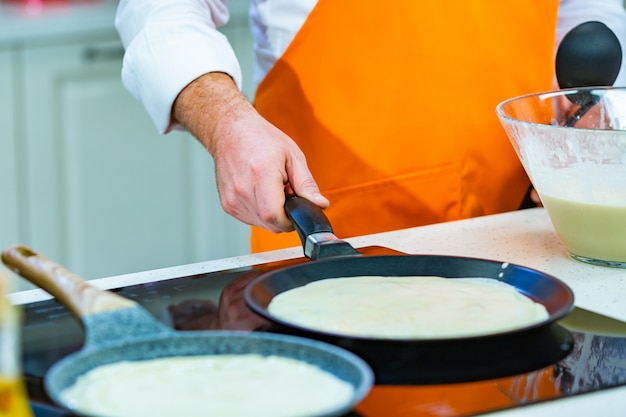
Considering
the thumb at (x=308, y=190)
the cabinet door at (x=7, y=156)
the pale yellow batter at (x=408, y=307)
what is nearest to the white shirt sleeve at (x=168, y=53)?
the thumb at (x=308, y=190)

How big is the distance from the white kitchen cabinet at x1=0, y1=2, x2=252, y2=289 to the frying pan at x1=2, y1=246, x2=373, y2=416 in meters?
1.64

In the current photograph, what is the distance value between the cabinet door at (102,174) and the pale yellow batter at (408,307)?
1553 millimetres

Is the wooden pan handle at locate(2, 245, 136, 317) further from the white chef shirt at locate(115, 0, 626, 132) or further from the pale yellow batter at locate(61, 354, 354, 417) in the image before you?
the white chef shirt at locate(115, 0, 626, 132)

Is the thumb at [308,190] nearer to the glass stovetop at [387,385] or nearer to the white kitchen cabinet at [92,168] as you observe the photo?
the glass stovetop at [387,385]

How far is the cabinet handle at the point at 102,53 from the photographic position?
2270 millimetres

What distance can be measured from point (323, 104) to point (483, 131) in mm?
207

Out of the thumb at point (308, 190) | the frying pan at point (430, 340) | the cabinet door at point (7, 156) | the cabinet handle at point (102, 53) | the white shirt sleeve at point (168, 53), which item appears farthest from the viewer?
the cabinet handle at point (102, 53)

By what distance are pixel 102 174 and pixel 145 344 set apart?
1.76 metres

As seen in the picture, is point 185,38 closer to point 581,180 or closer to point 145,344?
point 581,180

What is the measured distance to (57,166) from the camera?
2268 mm

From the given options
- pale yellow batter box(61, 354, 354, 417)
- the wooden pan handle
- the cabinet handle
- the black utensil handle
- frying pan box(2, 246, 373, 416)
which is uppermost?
the black utensil handle

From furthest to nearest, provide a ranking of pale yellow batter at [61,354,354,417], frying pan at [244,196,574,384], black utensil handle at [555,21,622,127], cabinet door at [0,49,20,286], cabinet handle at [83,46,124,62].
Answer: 1. cabinet handle at [83,46,124,62]
2. cabinet door at [0,49,20,286]
3. black utensil handle at [555,21,622,127]
4. frying pan at [244,196,574,384]
5. pale yellow batter at [61,354,354,417]

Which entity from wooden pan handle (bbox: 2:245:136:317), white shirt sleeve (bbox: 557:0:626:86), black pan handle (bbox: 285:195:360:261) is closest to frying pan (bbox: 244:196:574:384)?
black pan handle (bbox: 285:195:360:261)

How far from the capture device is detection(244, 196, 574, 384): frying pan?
2.15 ft
